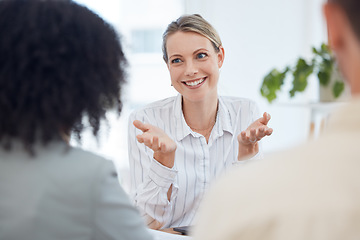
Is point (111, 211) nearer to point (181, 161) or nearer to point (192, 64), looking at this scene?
point (181, 161)

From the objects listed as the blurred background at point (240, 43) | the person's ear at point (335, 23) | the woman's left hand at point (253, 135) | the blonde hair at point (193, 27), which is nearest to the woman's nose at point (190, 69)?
the blonde hair at point (193, 27)

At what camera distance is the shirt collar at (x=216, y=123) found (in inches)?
81.3

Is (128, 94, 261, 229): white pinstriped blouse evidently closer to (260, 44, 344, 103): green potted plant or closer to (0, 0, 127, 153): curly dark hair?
(0, 0, 127, 153): curly dark hair

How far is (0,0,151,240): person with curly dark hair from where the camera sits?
0.77m

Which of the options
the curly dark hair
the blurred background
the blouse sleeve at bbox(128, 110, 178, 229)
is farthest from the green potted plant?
the curly dark hair

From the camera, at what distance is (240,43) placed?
3.91m

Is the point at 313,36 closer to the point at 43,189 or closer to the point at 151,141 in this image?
the point at 151,141

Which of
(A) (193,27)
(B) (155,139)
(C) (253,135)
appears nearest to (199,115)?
(A) (193,27)

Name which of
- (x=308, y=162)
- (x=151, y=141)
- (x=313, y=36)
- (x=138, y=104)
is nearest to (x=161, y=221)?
(x=151, y=141)

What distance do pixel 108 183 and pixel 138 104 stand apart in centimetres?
328

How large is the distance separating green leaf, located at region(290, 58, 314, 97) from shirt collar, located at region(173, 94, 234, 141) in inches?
46.8

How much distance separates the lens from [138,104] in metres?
4.07

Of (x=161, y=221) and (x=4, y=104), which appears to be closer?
(x=4, y=104)

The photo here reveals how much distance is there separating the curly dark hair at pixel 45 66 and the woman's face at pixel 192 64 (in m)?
1.25
